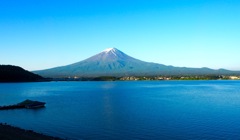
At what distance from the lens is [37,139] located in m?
17.5

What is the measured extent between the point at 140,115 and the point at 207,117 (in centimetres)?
605

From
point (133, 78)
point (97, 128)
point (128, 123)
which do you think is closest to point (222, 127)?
point (128, 123)

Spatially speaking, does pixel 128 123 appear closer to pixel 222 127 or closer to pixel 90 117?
pixel 90 117

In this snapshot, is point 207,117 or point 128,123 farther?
point 207,117

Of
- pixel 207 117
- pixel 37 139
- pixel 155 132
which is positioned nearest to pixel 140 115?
pixel 207 117

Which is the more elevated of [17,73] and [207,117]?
[17,73]

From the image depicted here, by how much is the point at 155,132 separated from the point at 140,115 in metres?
8.12

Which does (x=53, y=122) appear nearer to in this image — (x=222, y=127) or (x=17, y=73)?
(x=222, y=127)

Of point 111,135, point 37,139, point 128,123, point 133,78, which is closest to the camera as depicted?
point 37,139

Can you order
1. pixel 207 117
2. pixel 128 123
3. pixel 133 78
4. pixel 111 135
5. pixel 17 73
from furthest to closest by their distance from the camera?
1. pixel 133 78
2. pixel 17 73
3. pixel 207 117
4. pixel 128 123
5. pixel 111 135

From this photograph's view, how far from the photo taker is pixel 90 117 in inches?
1142

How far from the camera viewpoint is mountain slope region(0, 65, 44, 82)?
396ft

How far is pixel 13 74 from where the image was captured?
124 m

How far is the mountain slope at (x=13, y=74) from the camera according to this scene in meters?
121
